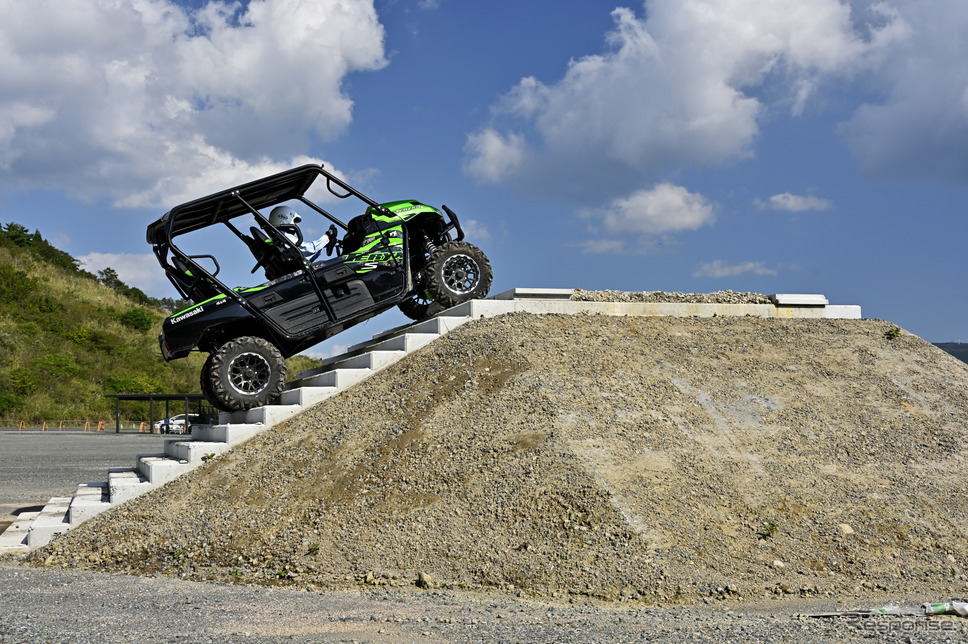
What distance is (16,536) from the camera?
10906 millimetres

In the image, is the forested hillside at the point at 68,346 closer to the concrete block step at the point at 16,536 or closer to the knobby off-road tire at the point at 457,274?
the concrete block step at the point at 16,536

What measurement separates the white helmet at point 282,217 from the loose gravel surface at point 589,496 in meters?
3.10

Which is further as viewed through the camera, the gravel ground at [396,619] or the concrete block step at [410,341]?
the concrete block step at [410,341]

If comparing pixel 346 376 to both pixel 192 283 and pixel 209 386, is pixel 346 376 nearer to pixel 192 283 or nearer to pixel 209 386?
pixel 209 386

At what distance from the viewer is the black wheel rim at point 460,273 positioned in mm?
13711

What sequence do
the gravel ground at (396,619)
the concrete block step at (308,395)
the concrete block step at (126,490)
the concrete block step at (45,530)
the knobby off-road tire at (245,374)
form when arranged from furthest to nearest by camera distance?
the concrete block step at (308,395), the knobby off-road tire at (245,374), the concrete block step at (126,490), the concrete block step at (45,530), the gravel ground at (396,619)

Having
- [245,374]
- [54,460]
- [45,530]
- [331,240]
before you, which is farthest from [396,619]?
[54,460]

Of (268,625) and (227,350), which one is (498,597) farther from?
(227,350)

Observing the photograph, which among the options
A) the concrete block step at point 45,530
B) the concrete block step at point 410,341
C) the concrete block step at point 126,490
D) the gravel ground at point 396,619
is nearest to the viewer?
the gravel ground at point 396,619

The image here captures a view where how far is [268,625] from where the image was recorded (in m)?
6.55

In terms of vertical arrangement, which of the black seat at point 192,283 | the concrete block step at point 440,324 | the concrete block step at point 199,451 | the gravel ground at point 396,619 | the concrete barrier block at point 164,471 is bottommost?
the gravel ground at point 396,619

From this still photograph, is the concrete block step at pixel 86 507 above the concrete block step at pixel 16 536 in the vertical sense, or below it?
above

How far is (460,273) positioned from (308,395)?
344 centimetres

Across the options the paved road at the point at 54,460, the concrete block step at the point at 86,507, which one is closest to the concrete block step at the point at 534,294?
the concrete block step at the point at 86,507
